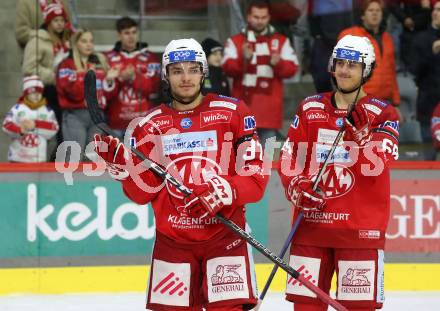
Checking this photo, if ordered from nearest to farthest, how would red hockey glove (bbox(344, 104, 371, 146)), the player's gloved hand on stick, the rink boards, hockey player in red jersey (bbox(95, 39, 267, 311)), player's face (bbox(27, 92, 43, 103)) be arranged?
→ the player's gloved hand on stick < hockey player in red jersey (bbox(95, 39, 267, 311)) < red hockey glove (bbox(344, 104, 371, 146)) < the rink boards < player's face (bbox(27, 92, 43, 103))

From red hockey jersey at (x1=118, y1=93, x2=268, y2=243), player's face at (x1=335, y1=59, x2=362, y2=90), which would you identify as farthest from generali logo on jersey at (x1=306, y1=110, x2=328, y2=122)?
red hockey jersey at (x1=118, y1=93, x2=268, y2=243)

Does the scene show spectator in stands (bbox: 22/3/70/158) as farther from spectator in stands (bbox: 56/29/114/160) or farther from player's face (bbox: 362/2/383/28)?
player's face (bbox: 362/2/383/28)

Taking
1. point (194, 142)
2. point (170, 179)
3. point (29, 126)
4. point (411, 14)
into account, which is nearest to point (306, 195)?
point (194, 142)

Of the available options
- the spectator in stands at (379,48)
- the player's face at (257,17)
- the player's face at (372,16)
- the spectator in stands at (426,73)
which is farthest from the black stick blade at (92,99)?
the spectator in stands at (426,73)

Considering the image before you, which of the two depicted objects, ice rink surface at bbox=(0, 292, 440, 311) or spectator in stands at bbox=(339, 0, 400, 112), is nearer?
ice rink surface at bbox=(0, 292, 440, 311)

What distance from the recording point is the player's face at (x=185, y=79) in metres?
4.19

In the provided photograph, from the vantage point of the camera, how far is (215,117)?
423 centimetres

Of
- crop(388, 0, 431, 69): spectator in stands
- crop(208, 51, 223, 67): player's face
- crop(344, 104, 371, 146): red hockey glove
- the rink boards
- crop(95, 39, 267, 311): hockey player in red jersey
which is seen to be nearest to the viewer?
crop(95, 39, 267, 311): hockey player in red jersey

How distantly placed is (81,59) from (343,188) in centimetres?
264

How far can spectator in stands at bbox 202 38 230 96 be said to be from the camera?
22.7 feet

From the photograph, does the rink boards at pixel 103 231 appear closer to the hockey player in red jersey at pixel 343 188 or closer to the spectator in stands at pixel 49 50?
the spectator in stands at pixel 49 50

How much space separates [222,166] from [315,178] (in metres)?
0.58

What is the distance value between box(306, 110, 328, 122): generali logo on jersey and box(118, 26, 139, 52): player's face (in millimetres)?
2341

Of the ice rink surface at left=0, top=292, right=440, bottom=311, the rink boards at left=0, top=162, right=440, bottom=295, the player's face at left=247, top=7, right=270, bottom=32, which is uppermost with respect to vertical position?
the player's face at left=247, top=7, right=270, bottom=32
